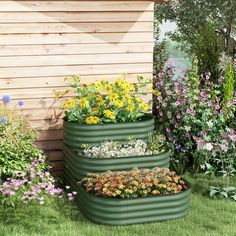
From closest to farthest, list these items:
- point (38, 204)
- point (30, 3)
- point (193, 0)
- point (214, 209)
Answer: point (38, 204) < point (214, 209) < point (30, 3) < point (193, 0)

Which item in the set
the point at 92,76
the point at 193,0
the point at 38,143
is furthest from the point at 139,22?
the point at 193,0

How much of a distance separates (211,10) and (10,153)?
13652 mm

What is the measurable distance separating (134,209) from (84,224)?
1.87ft

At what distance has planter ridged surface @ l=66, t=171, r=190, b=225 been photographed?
248 inches

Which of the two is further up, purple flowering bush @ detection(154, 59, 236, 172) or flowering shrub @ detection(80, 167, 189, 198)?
purple flowering bush @ detection(154, 59, 236, 172)

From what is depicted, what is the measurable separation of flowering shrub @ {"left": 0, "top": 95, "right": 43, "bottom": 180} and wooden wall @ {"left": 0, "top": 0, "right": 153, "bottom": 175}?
0.38 meters

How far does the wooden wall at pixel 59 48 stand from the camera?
7.50m

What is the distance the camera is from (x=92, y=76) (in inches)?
310

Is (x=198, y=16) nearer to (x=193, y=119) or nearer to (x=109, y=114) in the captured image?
(x=193, y=119)

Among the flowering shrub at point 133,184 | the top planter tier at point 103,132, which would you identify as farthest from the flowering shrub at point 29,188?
the top planter tier at point 103,132

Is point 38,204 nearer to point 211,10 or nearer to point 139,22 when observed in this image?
point 139,22

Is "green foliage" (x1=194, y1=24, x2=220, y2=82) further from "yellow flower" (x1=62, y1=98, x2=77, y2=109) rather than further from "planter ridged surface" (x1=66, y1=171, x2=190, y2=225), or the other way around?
"planter ridged surface" (x1=66, y1=171, x2=190, y2=225)

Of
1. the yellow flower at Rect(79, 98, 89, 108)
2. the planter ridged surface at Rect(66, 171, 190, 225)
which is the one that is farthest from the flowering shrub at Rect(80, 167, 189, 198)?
the yellow flower at Rect(79, 98, 89, 108)

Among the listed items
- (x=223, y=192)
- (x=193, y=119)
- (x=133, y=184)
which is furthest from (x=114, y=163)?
(x=193, y=119)
